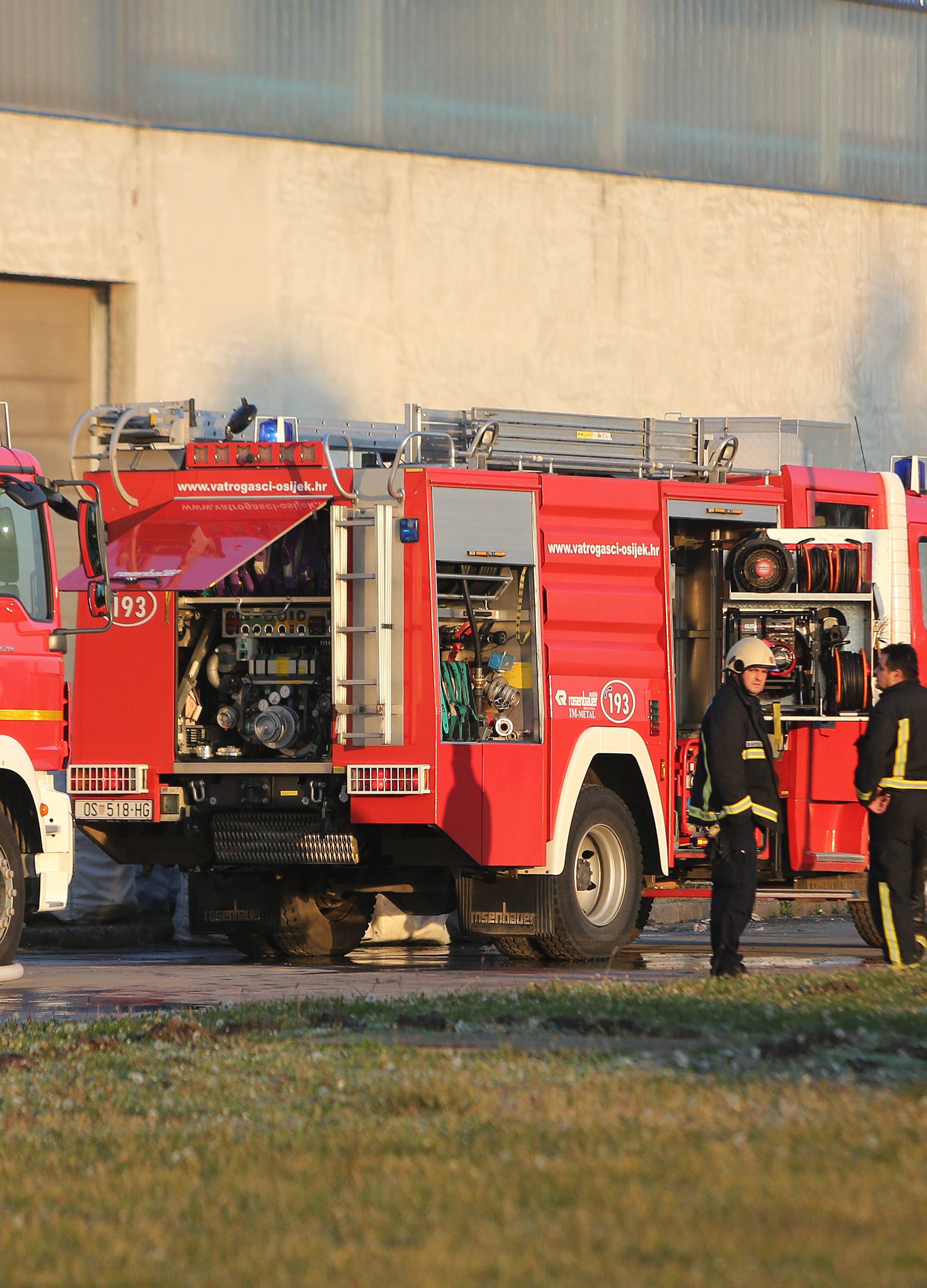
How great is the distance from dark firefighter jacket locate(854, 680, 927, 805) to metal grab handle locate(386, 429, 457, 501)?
3.20 meters

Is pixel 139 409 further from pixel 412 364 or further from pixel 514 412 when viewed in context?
pixel 412 364

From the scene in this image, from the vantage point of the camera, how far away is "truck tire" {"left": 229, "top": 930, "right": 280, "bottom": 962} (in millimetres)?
14680

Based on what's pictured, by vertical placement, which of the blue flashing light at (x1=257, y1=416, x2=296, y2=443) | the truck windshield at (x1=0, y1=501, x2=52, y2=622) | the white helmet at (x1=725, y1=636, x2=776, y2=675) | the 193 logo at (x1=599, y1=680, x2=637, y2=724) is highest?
the blue flashing light at (x1=257, y1=416, x2=296, y2=443)

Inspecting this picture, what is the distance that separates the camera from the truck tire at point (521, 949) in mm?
13977

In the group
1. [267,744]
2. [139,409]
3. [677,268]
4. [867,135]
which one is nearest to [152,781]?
[267,744]

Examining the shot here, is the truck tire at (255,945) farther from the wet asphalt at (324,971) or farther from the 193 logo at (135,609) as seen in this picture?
the 193 logo at (135,609)

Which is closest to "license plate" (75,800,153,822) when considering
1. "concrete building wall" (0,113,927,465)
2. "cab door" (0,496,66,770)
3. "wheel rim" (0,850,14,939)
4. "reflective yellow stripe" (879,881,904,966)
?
"cab door" (0,496,66,770)

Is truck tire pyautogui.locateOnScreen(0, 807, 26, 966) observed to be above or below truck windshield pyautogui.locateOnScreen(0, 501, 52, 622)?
below

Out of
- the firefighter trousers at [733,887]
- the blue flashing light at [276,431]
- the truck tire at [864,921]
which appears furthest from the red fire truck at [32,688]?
the truck tire at [864,921]

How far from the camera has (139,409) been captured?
1405 centimetres

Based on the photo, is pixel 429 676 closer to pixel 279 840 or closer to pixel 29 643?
pixel 279 840

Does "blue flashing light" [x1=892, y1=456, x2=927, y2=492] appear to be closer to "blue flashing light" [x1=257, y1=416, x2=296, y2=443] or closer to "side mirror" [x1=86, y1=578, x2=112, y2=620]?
"blue flashing light" [x1=257, y1=416, x2=296, y2=443]

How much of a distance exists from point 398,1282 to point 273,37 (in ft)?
67.7

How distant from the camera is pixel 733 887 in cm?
1112
